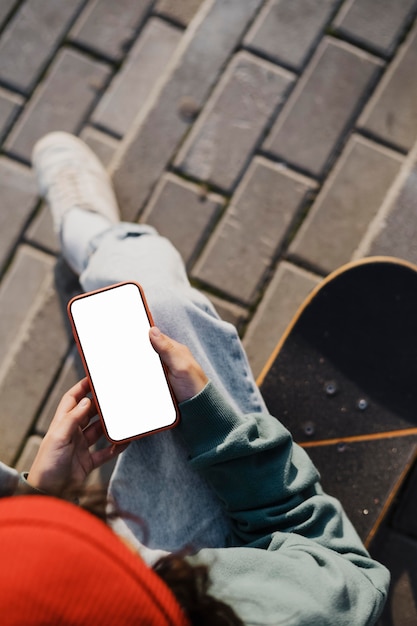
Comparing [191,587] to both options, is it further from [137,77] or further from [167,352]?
[137,77]

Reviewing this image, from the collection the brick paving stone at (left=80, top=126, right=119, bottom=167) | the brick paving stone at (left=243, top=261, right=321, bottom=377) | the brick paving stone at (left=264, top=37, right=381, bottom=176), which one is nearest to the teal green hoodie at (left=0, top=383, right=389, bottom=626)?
the brick paving stone at (left=243, top=261, right=321, bottom=377)

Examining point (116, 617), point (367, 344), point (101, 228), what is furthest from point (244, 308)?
point (116, 617)

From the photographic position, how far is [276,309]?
217 centimetres

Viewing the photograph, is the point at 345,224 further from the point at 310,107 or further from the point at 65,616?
the point at 65,616

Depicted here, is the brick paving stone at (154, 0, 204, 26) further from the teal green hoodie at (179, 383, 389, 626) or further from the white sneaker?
the teal green hoodie at (179, 383, 389, 626)

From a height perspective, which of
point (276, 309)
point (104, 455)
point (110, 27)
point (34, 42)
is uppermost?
point (110, 27)

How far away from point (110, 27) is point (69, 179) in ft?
2.23

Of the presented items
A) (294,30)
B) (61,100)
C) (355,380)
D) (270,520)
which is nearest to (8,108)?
(61,100)

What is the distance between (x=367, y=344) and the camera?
1.97 meters

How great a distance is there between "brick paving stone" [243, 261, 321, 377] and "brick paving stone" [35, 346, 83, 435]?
2.06 feet

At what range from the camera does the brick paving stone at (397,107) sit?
221cm

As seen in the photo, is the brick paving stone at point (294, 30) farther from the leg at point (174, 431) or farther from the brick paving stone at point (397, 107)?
the leg at point (174, 431)

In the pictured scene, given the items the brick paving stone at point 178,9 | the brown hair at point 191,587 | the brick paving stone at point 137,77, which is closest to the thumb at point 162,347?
the brown hair at point 191,587

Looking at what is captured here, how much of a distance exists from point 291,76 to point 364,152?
0.41 m
